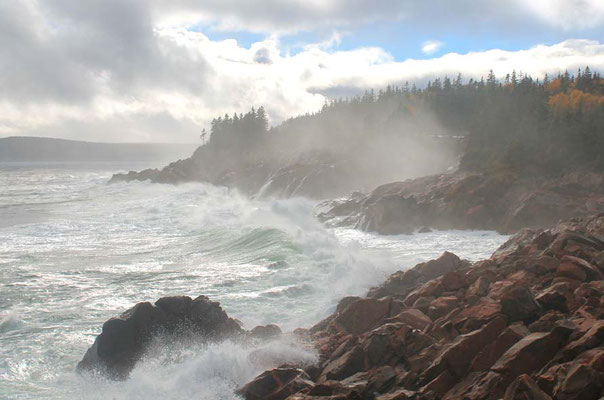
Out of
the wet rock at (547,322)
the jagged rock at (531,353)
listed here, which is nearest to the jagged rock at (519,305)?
the wet rock at (547,322)

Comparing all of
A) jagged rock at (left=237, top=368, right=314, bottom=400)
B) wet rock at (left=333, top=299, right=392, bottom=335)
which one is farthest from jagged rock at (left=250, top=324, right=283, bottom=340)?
jagged rock at (left=237, top=368, right=314, bottom=400)

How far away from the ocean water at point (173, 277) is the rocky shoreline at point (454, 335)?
32.8 inches

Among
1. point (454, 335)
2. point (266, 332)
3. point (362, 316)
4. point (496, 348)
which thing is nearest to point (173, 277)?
point (266, 332)

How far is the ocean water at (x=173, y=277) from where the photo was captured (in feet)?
40.0

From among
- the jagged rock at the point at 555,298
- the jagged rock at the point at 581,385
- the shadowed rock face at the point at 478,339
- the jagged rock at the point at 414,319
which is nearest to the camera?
the jagged rock at the point at 581,385

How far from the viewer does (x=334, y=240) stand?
29719 millimetres

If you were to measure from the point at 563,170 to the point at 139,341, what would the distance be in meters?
33.0

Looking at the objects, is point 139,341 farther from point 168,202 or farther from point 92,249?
point 168,202

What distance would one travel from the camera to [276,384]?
10.6 m

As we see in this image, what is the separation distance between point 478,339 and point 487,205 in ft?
79.3

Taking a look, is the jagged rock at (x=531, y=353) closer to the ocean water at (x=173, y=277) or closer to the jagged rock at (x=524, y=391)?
the jagged rock at (x=524, y=391)

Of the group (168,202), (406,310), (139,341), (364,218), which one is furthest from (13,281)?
(168,202)

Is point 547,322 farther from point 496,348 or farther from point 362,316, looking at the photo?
point 362,316

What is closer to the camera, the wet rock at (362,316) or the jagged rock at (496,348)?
the jagged rock at (496,348)
